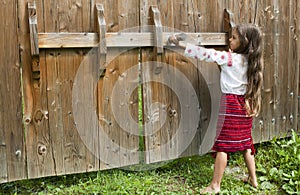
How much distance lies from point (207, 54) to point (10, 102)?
1717 mm

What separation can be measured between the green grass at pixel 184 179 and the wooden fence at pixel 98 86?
0.17m

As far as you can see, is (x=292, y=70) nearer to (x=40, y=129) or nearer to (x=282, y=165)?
(x=282, y=165)

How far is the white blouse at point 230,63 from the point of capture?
10.5 feet

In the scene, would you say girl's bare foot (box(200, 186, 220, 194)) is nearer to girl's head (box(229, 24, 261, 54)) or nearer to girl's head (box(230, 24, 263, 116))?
girl's head (box(230, 24, 263, 116))

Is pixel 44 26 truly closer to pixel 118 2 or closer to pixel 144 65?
pixel 118 2

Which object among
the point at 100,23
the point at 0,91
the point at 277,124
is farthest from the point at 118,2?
the point at 277,124

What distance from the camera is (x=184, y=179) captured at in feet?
11.7

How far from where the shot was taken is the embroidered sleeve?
3.20m

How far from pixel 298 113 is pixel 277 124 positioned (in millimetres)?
368

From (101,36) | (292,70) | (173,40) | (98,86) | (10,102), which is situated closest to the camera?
(10,102)

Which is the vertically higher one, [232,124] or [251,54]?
[251,54]

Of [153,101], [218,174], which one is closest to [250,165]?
[218,174]

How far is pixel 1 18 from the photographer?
9.19 feet

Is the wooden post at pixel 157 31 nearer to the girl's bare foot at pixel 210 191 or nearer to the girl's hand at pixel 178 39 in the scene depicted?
the girl's hand at pixel 178 39
